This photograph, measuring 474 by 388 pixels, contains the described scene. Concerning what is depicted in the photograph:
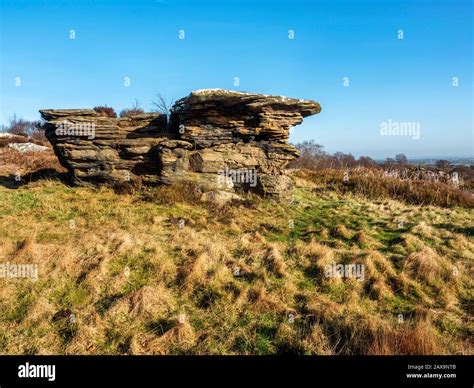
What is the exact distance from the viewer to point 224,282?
6.14 m

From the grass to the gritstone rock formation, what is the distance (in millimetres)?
1721

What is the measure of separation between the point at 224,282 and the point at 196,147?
685 cm

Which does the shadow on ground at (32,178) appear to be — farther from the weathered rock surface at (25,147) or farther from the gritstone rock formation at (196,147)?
the weathered rock surface at (25,147)

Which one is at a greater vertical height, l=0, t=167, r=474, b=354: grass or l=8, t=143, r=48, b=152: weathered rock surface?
l=8, t=143, r=48, b=152: weathered rock surface

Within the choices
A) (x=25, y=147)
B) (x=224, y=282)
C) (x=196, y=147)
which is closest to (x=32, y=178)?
(x=196, y=147)

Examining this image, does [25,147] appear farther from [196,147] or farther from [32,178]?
[196,147]

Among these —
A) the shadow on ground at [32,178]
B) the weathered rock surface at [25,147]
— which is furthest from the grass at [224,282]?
the weathered rock surface at [25,147]

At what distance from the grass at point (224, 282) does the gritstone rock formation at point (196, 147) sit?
67.8 inches

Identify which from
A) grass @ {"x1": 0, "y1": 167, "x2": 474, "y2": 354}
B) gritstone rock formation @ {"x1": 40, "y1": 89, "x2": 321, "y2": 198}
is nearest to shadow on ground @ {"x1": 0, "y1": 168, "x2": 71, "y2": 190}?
gritstone rock formation @ {"x1": 40, "y1": 89, "x2": 321, "y2": 198}

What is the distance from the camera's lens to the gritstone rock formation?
38.0 ft

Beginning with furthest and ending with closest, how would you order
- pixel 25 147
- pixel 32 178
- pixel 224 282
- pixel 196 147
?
pixel 25 147, pixel 32 178, pixel 196 147, pixel 224 282

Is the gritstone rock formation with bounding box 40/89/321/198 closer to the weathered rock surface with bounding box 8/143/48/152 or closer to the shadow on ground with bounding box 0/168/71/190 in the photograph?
the shadow on ground with bounding box 0/168/71/190

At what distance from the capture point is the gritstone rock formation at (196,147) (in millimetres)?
11594
